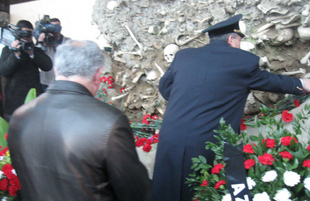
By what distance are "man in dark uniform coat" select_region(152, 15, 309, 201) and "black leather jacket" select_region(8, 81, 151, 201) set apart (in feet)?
2.41

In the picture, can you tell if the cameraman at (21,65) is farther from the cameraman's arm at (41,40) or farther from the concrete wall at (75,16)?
the concrete wall at (75,16)

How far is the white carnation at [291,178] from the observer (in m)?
1.36

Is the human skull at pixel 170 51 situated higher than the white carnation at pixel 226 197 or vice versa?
the human skull at pixel 170 51

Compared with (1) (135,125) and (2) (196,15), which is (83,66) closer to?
(1) (135,125)

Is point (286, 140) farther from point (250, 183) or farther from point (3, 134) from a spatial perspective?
point (3, 134)

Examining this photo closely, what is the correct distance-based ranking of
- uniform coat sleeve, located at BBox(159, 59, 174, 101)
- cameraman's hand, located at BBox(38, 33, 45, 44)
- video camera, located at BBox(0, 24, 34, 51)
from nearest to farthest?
uniform coat sleeve, located at BBox(159, 59, 174, 101)
video camera, located at BBox(0, 24, 34, 51)
cameraman's hand, located at BBox(38, 33, 45, 44)

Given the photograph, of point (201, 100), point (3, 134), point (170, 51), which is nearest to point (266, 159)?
point (201, 100)

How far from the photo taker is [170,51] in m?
3.73

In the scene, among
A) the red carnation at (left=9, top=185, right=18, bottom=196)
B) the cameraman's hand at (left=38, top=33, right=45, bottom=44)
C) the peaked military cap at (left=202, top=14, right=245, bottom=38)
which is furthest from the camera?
the cameraman's hand at (left=38, top=33, right=45, bottom=44)

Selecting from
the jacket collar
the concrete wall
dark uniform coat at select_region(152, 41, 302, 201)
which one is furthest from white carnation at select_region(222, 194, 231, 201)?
the concrete wall

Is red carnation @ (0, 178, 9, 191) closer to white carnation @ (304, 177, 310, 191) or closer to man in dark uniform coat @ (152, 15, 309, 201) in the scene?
man in dark uniform coat @ (152, 15, 309, 201)

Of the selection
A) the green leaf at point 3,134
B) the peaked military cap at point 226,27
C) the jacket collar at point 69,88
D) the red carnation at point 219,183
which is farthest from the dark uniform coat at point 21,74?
the red carnation at point 219,183

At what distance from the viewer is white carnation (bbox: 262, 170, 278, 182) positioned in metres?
1.43

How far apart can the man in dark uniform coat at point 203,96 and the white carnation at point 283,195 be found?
0.68 metres
